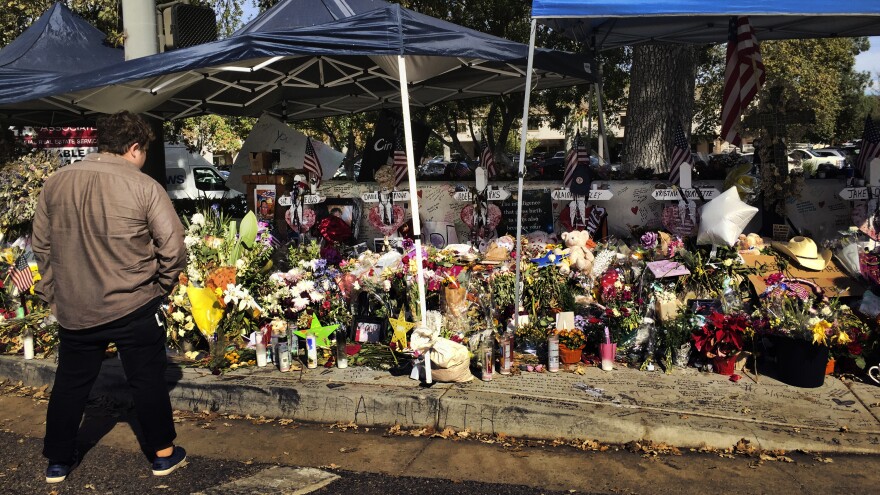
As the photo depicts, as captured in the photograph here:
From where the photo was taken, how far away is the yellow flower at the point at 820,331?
5008 millimetres

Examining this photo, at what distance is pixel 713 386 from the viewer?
16.9ft

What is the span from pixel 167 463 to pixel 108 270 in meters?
1.13

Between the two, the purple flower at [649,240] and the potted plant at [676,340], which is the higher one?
the purple flower at [649,240]

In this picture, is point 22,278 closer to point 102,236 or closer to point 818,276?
point 102,236

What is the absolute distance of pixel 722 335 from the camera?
5238 mm

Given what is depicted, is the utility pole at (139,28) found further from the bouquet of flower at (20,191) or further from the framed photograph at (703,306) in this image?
the framed photograph at (703,306)

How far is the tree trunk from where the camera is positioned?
384 inches

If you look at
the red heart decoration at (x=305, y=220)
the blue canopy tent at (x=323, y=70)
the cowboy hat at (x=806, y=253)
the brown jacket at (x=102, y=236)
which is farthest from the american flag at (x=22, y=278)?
the cowboy hat at (x=806, y=253)

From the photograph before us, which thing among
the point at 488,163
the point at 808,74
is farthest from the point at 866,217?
the point at 808,74

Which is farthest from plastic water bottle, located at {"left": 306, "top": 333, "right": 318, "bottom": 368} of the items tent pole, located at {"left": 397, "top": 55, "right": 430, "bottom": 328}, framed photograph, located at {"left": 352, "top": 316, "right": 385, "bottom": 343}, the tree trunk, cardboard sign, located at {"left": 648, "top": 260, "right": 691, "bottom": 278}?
the tree trunk

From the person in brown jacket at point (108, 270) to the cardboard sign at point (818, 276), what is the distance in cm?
423

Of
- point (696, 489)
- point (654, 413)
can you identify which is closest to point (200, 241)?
point (654, 413)

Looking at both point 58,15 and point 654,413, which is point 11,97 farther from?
point 654,413

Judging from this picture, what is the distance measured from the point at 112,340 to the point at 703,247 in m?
4.51
